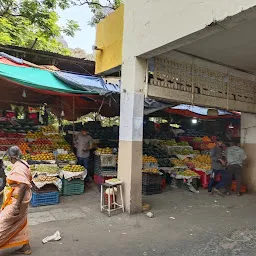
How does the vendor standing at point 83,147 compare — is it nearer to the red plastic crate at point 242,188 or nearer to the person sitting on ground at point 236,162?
the person sitting on ground at point 236,162

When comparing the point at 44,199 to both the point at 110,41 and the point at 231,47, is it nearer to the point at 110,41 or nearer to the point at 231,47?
the point at 110,41

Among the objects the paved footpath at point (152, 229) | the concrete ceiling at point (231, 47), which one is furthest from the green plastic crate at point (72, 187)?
the concrete ceiling at point (231, 47)

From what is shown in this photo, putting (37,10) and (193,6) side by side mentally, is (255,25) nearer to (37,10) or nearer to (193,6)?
(193,6)

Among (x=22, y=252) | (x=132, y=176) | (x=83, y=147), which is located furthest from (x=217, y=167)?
(x=22, y=252)

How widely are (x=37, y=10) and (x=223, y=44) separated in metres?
11.9

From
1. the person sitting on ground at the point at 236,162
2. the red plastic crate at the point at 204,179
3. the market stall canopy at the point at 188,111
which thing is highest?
the market stall canopy at the point at 188,111

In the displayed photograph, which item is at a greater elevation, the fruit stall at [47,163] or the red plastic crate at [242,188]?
the fruit stall at [47,163]

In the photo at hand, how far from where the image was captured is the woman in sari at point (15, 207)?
144 inches

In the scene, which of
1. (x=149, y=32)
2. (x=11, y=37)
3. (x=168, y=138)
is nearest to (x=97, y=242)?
(x=149, y=32)

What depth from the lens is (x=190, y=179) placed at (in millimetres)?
8461

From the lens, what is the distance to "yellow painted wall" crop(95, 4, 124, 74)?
6.84 m

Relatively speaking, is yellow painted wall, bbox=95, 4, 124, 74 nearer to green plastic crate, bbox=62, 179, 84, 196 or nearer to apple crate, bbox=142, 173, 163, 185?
green plastic crate, bbox=62, 179, 84, 196

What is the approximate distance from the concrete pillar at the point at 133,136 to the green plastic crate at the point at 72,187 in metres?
1.95

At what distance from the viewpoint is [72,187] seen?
7473mm
